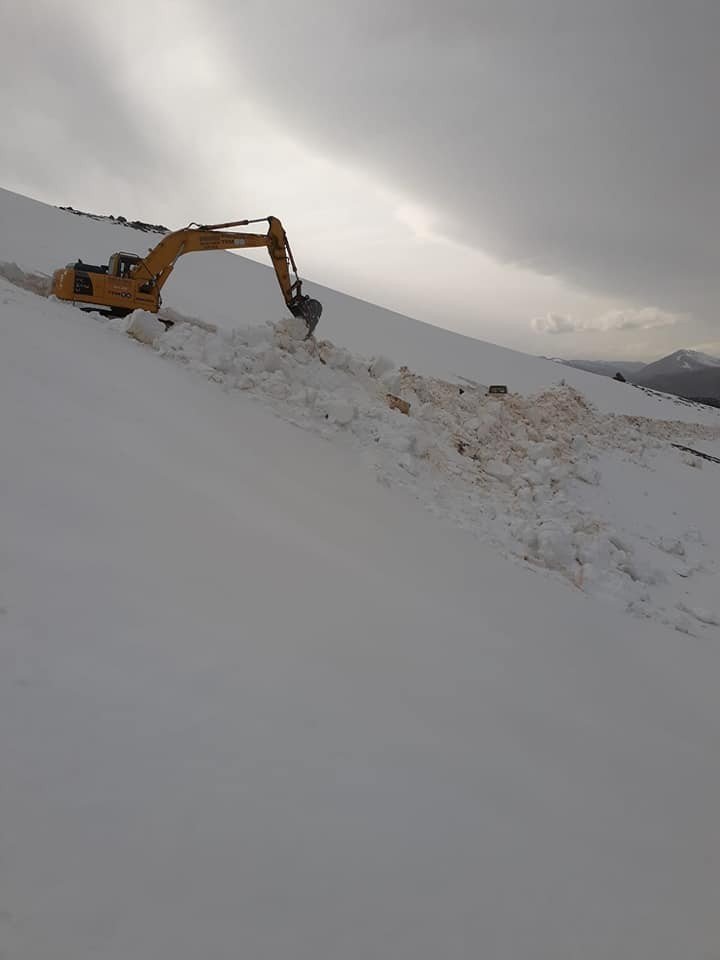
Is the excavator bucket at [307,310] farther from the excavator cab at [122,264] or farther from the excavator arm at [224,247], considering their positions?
the excavator cab at [122,264]

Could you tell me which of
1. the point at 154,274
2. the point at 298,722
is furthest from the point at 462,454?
the point at 298,722

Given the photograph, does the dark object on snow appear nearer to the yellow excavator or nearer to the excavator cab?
the yellow excavator

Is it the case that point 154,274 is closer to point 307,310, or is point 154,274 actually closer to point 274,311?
point 307,310

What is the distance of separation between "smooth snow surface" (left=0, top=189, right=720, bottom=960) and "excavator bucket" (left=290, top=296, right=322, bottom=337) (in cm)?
313

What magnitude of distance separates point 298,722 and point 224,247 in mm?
6978

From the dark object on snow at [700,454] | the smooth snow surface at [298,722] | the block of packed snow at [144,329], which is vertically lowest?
the smooth snow surface at [298,722]

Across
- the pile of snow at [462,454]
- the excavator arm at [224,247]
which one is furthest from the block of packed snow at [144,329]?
the excavator arm at [224,247]

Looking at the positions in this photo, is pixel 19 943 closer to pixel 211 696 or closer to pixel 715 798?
pixel 211 696

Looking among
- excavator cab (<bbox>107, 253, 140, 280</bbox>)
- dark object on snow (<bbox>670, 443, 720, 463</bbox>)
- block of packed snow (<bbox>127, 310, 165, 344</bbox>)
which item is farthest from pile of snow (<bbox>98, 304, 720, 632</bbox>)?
dark object on snow (<bbox>670, 443, 720, 463</bbox>)

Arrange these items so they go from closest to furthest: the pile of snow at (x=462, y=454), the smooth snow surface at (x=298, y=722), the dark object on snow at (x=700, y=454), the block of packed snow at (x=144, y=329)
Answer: the smooth snow surface at (x=298, y=722) → the pile of snow at (x=462, y=454) → the block of packed snow at (x=144, y=329) → the dark object on snow at (x=700, y=454)

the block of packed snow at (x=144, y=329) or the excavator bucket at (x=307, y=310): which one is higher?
the excavator bucket at (x=307, y=310)

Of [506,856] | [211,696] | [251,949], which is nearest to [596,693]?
[506,856]

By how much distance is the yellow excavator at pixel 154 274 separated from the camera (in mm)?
7000

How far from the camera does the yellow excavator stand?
23.0 ft
